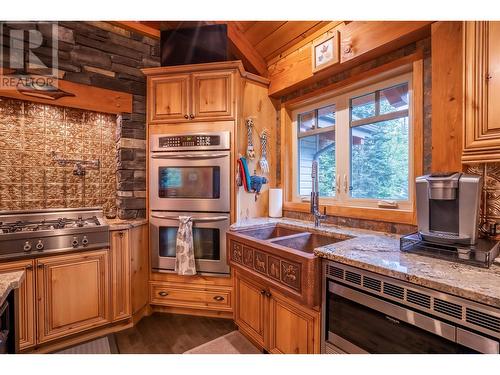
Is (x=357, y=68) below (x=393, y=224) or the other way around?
the other way around

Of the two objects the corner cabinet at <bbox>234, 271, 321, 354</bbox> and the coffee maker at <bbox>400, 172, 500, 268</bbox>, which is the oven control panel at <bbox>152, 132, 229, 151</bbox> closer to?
the corner cabinet at <bbox>234, 271, 321, 354</bbox>

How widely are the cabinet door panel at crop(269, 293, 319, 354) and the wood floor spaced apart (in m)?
0.66

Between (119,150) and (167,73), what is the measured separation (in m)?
0.90

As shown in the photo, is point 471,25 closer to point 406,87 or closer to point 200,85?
point 406,87

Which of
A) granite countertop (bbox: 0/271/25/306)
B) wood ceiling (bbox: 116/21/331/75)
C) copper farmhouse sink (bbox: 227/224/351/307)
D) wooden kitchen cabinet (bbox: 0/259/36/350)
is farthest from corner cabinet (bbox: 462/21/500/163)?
wooden kitchen cabinet (bbox: 0/259/36/350)

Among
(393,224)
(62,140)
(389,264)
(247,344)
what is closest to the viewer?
(389,264)

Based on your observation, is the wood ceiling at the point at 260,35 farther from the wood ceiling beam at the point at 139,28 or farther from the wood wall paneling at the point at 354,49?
the wood wall paneling at the point at 354,49

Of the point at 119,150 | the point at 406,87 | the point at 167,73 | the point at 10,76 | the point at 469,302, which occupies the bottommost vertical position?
the point at 469,302

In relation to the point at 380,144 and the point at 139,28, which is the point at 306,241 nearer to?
the point at 380,144

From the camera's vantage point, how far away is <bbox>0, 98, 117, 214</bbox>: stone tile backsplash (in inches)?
82.3

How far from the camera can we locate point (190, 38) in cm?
244

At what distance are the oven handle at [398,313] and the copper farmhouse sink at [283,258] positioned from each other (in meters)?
0.14

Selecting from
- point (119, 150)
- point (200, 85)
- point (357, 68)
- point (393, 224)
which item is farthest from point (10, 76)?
point (393, 224)

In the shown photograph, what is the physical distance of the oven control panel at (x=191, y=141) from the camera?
2229mm
